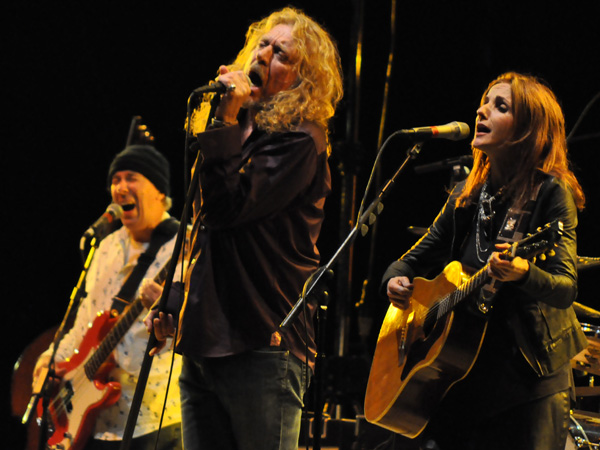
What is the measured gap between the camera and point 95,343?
12.4ft

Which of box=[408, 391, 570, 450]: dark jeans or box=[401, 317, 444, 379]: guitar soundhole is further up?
box=[401, 317, 444, 379]: guitar soundhole

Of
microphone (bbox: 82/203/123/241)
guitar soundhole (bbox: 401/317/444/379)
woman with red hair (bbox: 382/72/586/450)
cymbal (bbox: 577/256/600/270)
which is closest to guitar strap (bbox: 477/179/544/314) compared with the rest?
woman with red hair (bbox: 382/72/586/450)

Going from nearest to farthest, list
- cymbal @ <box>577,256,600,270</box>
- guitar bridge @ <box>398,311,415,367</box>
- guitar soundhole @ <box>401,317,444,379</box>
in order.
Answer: guitar soundhole @ <box>401,317,444,379</box>
guitar bridge @ <box>398,311,415,367</box>
cymbal @ <box>577,256,600,270</box>

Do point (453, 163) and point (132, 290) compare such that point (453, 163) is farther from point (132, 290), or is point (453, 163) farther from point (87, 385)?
point (87, 385)

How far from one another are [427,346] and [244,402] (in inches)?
35.6

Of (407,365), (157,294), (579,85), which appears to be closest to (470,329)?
(407,365)

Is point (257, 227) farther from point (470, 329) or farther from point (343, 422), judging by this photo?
point (343, 422)

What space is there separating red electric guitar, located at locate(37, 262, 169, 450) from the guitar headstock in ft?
6.13

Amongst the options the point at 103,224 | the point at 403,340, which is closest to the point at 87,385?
the point at 103,224

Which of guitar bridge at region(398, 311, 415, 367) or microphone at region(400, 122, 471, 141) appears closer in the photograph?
microphone at region(400, 122, 471, 141)

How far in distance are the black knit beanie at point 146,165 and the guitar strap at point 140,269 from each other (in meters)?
0.35

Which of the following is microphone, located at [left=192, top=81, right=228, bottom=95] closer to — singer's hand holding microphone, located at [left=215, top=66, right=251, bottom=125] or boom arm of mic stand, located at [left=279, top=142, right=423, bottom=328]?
singer's hand holding microphone, located at [left=215, top=66, right=251, bottom=125]

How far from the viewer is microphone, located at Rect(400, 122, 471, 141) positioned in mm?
2408

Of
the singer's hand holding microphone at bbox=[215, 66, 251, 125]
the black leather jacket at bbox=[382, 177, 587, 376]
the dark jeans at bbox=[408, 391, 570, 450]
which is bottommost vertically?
the dark jeans at bbox=[408, 391, 570, 450]
